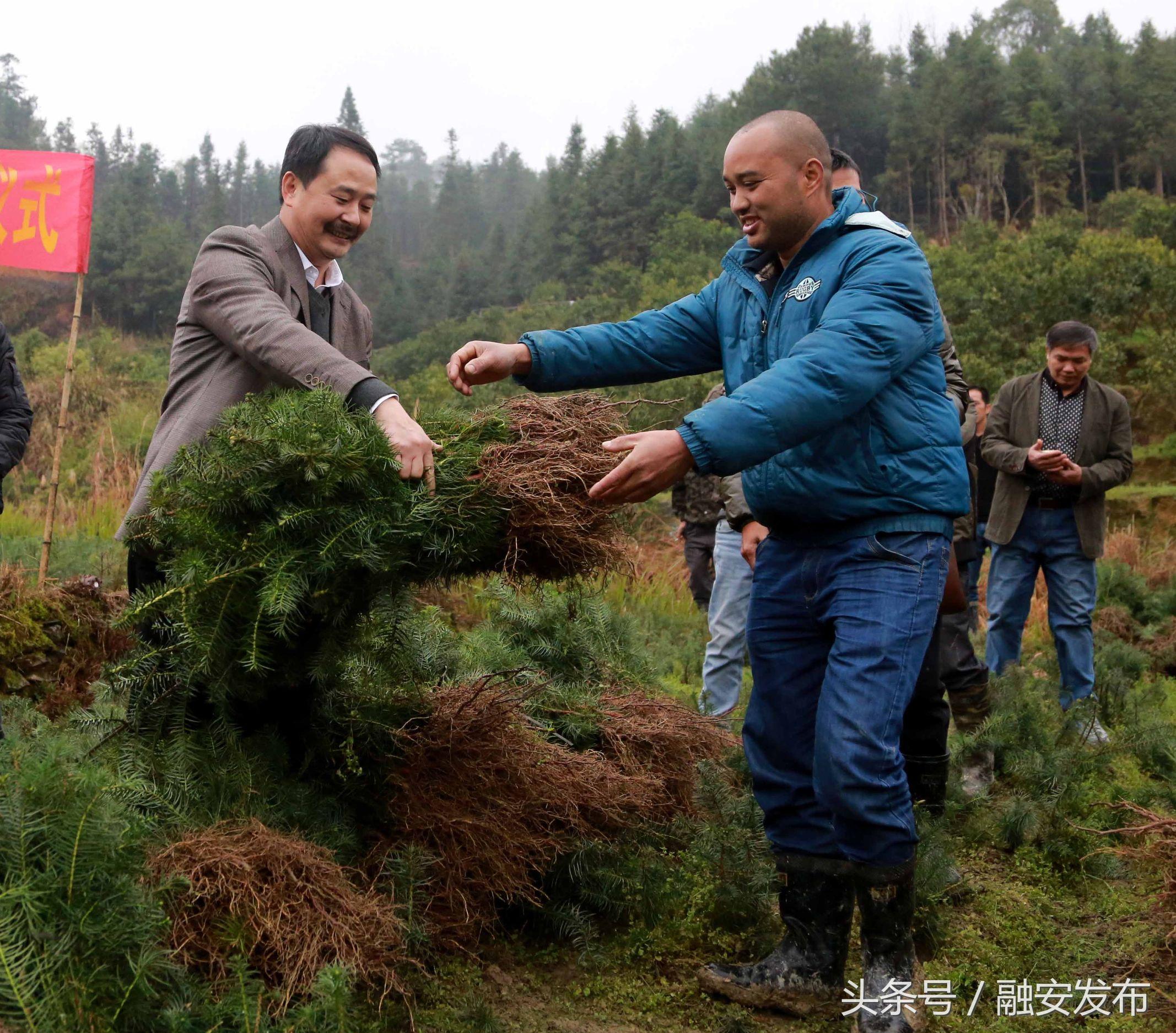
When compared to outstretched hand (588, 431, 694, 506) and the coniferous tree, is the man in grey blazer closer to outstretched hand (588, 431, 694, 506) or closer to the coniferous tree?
outstretched hand (588, 431, 694, 506)

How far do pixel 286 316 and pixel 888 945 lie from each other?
86.2 inches

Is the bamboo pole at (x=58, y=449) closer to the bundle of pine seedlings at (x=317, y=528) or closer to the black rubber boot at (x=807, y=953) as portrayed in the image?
the bundle of pine seedlings at (x=317, y=528)

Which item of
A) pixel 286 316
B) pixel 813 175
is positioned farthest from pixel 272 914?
pixel 813 175

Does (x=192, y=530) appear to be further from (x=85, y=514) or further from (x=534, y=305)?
(x=534, y=305)

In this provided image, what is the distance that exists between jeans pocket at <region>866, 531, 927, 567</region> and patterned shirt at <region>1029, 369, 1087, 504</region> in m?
3.61

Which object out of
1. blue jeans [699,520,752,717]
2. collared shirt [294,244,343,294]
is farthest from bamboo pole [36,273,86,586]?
blue jeans [699,520,752,717]

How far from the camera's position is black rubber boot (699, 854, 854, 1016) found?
304cm

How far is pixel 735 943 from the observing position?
343 cm

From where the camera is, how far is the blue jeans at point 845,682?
2.82 metres

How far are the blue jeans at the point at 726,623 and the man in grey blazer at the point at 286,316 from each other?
7.96 feet

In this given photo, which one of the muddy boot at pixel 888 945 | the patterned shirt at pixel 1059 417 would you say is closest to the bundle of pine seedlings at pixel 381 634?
the muddy boot at pixel 888 945

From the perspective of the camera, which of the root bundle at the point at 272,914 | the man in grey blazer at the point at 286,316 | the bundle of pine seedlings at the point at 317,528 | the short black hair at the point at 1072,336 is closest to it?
the root bundle at the point at 272,914

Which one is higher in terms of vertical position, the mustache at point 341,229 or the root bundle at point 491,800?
the mustache at point 341,229

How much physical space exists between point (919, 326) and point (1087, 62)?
51.8 meters
